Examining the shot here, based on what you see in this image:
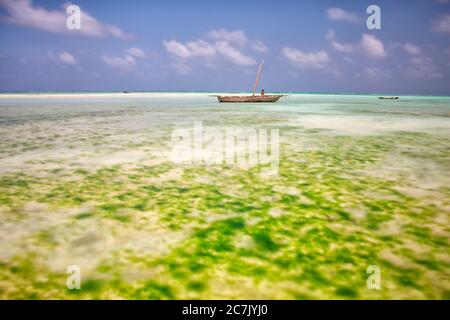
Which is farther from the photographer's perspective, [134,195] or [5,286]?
[134,195]

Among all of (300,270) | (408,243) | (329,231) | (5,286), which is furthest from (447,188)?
(5,286)

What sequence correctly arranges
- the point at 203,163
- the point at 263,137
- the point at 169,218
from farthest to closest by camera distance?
the point at 263,137
the point at 203,163
the point at 169,218

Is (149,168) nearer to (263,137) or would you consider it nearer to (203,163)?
(203,163)

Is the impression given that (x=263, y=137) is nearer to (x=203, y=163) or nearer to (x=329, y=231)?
(x=203, y=163)

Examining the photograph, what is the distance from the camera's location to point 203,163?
8.01 meters

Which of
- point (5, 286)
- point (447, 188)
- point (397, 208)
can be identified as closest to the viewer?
point (5, 286)

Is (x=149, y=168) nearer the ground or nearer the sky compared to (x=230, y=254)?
nearer the sky

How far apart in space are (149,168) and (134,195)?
6.56 feet

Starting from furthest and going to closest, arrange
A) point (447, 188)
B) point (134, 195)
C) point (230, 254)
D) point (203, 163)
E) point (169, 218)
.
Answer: point (203, 163)
point (447, 188)
point (134, 195)
point (169, 218)
point (230, 254)

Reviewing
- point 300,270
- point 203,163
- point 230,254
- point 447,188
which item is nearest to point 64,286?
point 230,254

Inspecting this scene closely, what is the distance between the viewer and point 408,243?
3.78 meters

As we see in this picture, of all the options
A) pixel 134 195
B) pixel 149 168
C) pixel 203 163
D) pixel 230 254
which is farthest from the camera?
pixel 203 163

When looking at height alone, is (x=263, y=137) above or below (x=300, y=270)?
above

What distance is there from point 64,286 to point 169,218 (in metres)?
1.74
